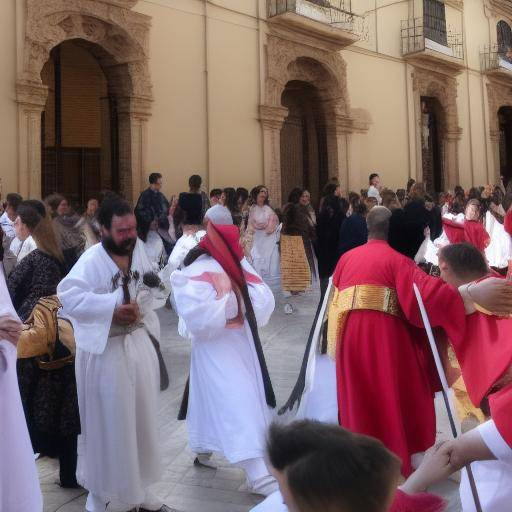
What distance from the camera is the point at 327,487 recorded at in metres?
1.17

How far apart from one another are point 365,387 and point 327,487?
2240mm

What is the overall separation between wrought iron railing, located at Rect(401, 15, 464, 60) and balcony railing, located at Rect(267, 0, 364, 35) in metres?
1.96

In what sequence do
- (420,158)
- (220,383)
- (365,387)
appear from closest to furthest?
(365,387), (220,383), (420,158)

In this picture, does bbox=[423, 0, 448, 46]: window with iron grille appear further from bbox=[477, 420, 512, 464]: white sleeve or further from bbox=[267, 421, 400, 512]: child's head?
bbox=[267, 421, 400, 512]: child's head

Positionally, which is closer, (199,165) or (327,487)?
(327,487)

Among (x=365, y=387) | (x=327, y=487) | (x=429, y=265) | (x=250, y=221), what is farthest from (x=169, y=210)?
(x=327, y=487)

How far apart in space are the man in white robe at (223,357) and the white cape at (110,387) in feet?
1.50

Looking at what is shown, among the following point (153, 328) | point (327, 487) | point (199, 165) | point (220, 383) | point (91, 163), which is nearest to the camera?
point (327, 487)

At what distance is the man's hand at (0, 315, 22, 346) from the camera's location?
2.68m

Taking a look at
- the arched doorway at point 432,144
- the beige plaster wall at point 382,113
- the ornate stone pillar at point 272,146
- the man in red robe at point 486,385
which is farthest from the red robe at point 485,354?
the arched doorway at point 432,144

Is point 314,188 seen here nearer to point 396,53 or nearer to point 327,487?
point 396,53

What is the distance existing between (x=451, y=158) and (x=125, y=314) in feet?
62.3

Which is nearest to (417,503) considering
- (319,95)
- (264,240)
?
(264,240)

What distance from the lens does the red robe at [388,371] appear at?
3.28 metres
